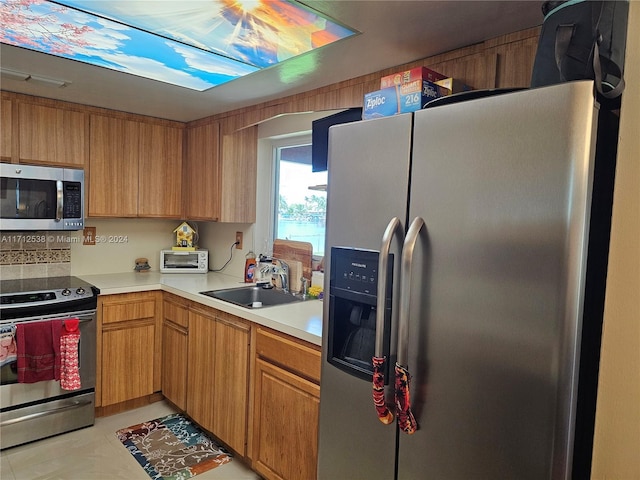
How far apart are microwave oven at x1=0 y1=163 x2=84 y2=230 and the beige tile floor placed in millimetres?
1290

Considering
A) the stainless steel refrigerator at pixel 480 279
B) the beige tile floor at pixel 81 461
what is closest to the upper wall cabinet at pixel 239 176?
the beige tile floor at pixel 81 461

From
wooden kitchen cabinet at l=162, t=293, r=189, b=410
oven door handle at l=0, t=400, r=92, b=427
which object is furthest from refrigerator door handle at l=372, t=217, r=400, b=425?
oven door handle at l=0, t=400, r=92, b=427

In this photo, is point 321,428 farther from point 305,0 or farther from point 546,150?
point 305,0

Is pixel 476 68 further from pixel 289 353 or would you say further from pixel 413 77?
pixel 289 353

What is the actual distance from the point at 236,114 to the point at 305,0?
1.64 meters

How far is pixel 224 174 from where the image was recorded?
2.96 metres

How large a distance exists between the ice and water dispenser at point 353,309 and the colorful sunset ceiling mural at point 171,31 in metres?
0.87

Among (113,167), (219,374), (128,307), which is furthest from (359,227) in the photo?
(113,167)

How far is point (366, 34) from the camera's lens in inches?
62.2

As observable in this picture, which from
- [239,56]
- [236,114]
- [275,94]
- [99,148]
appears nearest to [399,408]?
[239,56]

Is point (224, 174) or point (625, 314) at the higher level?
point (224, 174)

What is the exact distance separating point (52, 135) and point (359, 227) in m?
2.43

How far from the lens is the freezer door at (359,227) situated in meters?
1.21

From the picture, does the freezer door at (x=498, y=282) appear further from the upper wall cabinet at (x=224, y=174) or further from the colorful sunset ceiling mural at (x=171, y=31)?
the upper wall cabinet at (x=224, y=174)
